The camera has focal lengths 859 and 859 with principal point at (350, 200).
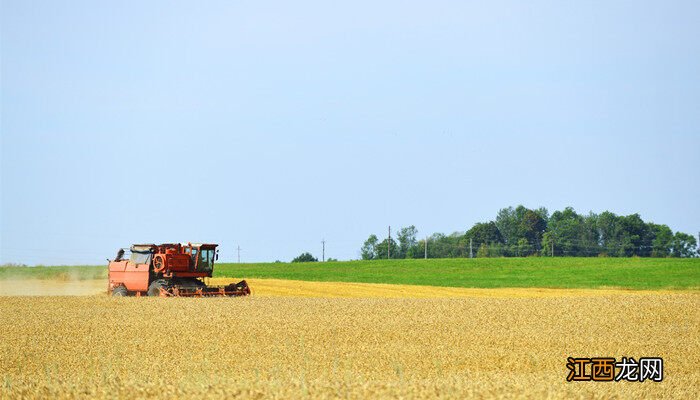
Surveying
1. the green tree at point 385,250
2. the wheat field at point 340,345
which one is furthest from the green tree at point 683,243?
the wheat field at point 340,345

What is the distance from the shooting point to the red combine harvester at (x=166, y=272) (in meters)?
28.6

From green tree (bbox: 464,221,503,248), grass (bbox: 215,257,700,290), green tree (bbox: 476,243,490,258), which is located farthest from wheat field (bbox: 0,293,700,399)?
green tree (bbox: 464,221,503,248)

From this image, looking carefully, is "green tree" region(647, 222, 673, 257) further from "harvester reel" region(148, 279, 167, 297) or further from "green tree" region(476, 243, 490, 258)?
"harvester reel" region(148, 279, 167, 297)

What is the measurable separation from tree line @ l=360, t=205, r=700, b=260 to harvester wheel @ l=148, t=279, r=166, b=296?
228 feet

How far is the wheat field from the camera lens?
21.2 feet

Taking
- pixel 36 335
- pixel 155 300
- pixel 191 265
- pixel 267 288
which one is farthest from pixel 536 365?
pixel 267 288

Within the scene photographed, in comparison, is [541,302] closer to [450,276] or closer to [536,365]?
[536,365]

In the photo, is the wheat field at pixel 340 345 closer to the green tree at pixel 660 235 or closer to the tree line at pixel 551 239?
the tree line at pixel 551 239

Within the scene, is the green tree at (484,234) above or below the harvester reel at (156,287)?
above

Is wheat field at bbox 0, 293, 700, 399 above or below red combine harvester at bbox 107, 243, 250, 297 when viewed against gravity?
below

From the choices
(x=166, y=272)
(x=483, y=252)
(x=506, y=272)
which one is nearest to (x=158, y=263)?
(x=166, y=272)

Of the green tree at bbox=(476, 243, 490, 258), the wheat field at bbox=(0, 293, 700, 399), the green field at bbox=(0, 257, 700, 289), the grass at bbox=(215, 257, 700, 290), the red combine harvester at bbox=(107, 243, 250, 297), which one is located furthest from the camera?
the green tree at bbox=(476, 243, 490, 258)

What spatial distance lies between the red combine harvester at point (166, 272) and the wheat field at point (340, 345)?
312cm

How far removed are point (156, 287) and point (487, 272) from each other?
2895 cm
